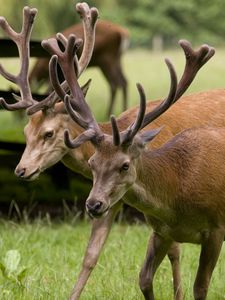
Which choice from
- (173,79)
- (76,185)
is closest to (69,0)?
(76,185)

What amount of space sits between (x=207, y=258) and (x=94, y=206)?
862 millimetres

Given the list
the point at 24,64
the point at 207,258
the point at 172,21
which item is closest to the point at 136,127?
the point at 207,258

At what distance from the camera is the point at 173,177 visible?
5789mm

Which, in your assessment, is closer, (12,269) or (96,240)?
(12,269)

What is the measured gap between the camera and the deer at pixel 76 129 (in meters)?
6.54

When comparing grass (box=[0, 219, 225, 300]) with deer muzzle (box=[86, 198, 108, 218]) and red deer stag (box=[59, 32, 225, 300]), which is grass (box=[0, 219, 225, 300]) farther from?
deer muzzle (box=[86, 198, 108, 218])

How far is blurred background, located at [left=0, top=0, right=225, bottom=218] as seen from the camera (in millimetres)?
10281

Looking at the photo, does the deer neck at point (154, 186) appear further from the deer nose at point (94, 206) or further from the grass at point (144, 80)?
the grass at point (144, 80)

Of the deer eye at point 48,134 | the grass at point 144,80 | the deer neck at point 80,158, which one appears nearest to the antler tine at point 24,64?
the deer eye at point 48,134

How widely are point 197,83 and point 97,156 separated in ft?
60.9

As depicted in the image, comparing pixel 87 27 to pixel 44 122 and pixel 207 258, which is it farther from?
pixel 207 258

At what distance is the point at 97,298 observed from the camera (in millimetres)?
6395

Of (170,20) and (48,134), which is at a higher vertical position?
(48,134)

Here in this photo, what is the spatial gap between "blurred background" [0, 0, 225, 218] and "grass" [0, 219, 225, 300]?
0.49 metres
